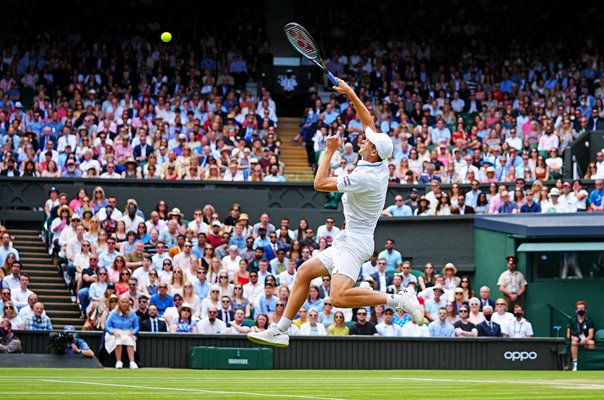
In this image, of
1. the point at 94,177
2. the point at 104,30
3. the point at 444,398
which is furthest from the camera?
the point at 104,30

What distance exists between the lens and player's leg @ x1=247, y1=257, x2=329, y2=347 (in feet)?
40.8

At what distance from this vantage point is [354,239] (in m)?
12.5

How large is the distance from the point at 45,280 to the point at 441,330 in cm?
831

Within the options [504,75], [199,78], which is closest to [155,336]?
[199,78]

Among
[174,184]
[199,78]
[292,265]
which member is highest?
[199,78]

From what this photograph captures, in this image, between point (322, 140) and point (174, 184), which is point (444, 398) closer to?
point (174, 184)

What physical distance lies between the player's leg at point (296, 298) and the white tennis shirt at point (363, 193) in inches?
20.6

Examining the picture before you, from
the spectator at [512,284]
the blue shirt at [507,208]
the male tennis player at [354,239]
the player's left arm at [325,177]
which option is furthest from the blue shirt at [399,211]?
the player's left arm at [325,177]

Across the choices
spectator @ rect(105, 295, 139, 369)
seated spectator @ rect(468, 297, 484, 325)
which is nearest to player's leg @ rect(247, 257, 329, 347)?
spectator @ rect(105, 295, 139, 369)

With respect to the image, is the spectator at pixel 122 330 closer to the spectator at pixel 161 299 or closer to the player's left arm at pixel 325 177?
the spectator at pixel 161 299

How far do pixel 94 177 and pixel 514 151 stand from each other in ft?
31.4

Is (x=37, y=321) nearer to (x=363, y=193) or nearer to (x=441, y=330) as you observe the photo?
(x=441, y=330)

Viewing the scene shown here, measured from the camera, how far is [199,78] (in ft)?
111

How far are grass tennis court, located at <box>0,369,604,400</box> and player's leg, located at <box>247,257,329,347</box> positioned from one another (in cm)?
54
